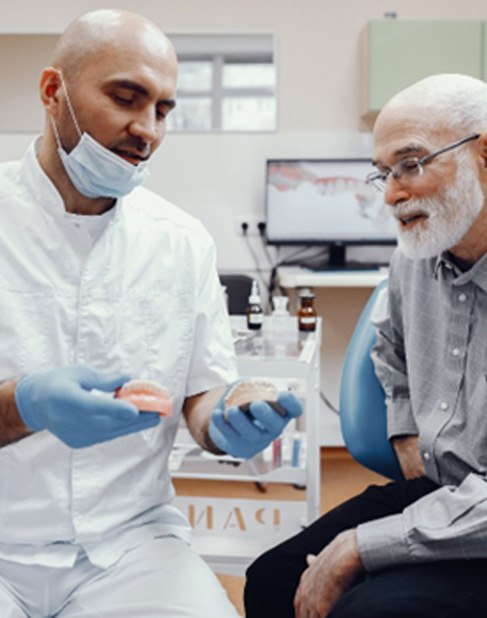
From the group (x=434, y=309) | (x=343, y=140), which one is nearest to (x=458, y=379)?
(x=434, y=309)

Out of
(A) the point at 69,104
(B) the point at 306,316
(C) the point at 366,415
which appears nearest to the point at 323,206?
(B) the point at 306,316

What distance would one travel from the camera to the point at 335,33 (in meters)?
3.54

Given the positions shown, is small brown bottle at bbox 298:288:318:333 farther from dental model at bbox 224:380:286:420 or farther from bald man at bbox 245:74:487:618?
dental model at bbox 224:380:286:420

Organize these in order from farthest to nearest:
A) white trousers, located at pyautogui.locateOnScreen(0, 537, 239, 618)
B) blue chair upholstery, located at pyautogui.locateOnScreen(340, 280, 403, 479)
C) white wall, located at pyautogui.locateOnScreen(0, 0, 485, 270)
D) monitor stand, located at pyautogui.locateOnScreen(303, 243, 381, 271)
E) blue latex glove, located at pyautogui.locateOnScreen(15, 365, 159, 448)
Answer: white wall, located at pyautogui.locateOnScreen(0, 0, 485, 270) < monitor stand, located at pyautogui.locateOnScreen(303, 243, 381, 271) < blue chair upholstery, located at pyautogui.locateOnScreen(340, 280, 403, 479) < white trousers, located at pyautogui.locateOnScreen(0, 537, 239, 618) < blue latex glove, located at pyautogui.locateOnScreen(15, 365, 159, 448)

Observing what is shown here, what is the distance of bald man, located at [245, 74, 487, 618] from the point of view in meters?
1.03

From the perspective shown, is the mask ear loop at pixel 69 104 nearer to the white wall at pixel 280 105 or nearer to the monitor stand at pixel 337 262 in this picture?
the monitor stand at pixel 337 262

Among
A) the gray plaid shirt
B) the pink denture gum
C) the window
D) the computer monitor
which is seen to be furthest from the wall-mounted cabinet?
the pink denture gum

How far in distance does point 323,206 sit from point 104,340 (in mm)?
2484

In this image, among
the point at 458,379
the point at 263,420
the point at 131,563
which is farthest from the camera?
the point at 458,379

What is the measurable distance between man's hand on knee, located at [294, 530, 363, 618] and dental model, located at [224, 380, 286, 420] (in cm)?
31

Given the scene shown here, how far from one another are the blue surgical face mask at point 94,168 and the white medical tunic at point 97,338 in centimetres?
5

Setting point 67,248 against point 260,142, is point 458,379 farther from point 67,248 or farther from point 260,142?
point 260,142

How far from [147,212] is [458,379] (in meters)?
0.65

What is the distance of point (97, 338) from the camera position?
Result: 3.69ft
